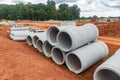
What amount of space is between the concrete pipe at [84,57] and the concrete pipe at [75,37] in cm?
28

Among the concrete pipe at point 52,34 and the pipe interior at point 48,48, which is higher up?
the concrete pipe at point 52,34

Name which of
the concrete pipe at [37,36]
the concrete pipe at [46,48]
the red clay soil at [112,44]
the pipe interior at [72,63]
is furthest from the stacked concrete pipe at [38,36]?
the red clay soil at [112,44]

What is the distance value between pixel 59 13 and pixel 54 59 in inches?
2637

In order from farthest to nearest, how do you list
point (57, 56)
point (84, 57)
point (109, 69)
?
point (57, 56) < point (84, 57) < point (109, 69)

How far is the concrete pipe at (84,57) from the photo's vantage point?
7734 mm

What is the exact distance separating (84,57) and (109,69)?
1978 millimetres

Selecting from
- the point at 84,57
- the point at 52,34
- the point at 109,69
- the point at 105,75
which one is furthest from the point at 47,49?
the point at 109,69

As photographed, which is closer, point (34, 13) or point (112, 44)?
point (112, 44)

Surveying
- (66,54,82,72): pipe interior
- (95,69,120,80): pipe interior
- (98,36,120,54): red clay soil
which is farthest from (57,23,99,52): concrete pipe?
(98,36,120,54): red clay soil

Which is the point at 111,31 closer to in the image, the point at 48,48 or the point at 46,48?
the point at 48,48

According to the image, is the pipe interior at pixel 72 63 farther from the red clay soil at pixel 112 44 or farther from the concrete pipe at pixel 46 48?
the red clay soil at pixel 112 44

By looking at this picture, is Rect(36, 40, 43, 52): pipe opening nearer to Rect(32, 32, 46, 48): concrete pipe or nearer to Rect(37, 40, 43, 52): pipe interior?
Rect(37, 40, 43, 52): pipe interior

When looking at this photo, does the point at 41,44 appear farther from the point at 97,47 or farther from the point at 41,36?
the point at 97,47

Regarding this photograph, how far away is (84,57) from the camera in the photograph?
25.4 ft
